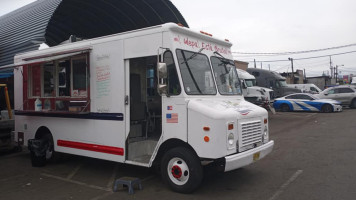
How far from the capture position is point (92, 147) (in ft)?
21.8

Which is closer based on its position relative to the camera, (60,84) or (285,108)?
(60,84)

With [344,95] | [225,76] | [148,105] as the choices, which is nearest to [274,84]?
[344,95]

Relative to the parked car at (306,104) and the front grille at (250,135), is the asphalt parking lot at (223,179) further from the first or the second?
the parked car at (306,104)

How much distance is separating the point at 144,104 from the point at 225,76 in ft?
6.27

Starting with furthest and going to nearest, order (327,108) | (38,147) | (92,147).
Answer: (327,108) → (38,147) → (92,147)

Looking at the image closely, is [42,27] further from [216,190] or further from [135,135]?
[216,190]

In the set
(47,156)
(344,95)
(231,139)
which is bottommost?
(47,156)

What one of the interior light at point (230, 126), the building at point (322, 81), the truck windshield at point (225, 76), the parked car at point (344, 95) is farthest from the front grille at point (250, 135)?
the building at point (322, 81)

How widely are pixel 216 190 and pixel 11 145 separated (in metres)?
7.34

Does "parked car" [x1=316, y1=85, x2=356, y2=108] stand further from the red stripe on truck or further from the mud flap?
the mud flap

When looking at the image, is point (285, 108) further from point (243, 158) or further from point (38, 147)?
point (38, 147)

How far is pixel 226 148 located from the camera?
4.97 metres

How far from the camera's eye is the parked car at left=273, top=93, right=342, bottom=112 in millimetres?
20062

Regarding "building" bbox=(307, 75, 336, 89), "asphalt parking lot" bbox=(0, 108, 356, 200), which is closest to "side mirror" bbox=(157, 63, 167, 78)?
"asphalt parking lot" bbox=(0, 108, 356, 200)
